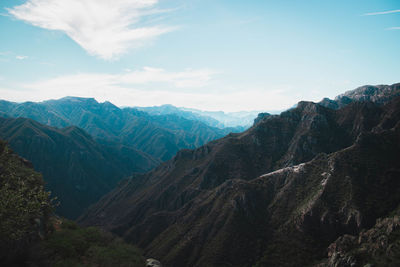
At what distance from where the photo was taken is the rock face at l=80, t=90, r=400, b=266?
6825 centimetres

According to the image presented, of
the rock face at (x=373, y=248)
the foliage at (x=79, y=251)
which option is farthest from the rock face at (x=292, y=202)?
→ the foliage at (x=79, y=251)

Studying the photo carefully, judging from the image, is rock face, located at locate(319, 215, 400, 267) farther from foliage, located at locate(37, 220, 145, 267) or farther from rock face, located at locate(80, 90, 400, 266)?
foliage, located at locate(37, 220, 145, 267)

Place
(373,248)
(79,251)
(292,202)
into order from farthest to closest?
1. (292,202)
2. (373,248)
3. (79,251)

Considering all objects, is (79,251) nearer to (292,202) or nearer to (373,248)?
(373,248)

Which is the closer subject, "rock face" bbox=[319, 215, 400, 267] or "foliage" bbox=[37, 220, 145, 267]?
"foliage" bbox=[37, 220, 145, 267]

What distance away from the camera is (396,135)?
295 feet

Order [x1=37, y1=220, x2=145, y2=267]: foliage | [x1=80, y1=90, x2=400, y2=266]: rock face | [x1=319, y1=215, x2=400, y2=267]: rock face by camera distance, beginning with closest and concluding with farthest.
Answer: [x1=37, y1=220, x2=145, y2=267]: foliage
[x1=319, y1=215, x2=400, y2=267]: rock face
[x1=80, y1=90, x2=400, y2=266]: rock face

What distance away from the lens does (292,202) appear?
82.5 m

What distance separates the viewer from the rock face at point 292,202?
68.2 meters

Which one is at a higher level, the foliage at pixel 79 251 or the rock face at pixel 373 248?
the foliage at pixel 79 251

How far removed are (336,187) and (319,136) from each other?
67.6 m

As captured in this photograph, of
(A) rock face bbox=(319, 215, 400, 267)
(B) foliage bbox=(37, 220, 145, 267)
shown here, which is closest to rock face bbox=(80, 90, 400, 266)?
(A) rock face bbox=(319, 215, 400, 267)

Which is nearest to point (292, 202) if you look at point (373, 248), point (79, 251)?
point (373, 248)

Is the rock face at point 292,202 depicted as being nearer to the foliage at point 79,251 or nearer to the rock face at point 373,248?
the rock face at point 373,248
